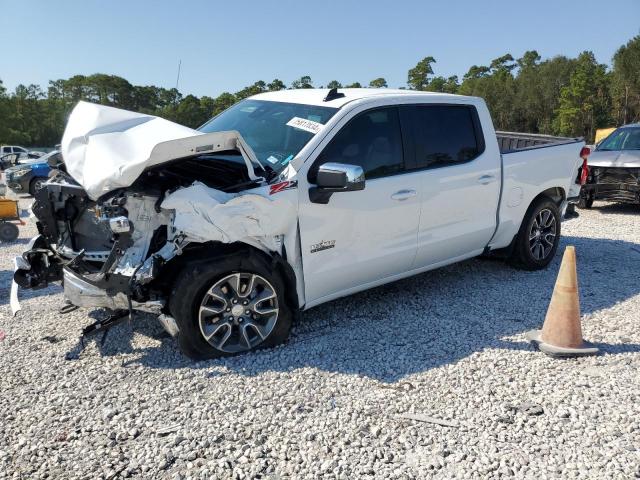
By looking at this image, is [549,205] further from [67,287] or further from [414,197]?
[67,287]

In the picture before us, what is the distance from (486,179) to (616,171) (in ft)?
22.5

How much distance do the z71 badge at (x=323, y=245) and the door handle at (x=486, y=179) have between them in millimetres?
1850

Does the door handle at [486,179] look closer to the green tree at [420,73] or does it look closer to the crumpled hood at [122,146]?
the crumpled hood at [122,146]

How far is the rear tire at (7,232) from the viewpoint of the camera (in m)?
8.98

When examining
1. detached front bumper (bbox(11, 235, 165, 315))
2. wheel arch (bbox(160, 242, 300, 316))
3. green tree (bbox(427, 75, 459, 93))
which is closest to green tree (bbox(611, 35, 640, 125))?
green tree (bbox(427, 75, 459, 93))

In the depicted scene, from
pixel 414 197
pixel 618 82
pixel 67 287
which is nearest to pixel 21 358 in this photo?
pixel 67 287

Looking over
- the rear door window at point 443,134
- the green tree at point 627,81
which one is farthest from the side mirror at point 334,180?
the green tree at point 627,81

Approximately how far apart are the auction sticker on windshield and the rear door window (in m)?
0.86

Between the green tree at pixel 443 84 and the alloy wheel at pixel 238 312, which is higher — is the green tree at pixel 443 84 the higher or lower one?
the higher one

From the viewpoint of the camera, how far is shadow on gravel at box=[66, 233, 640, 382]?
4012 millimetres

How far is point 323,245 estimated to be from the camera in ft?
13.9

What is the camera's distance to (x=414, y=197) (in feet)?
15.4

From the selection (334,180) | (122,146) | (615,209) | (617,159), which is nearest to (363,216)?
(334,180)

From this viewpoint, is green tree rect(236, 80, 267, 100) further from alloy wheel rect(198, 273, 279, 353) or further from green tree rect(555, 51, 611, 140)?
alloy wheel rect(198, 273, 279, 353)
